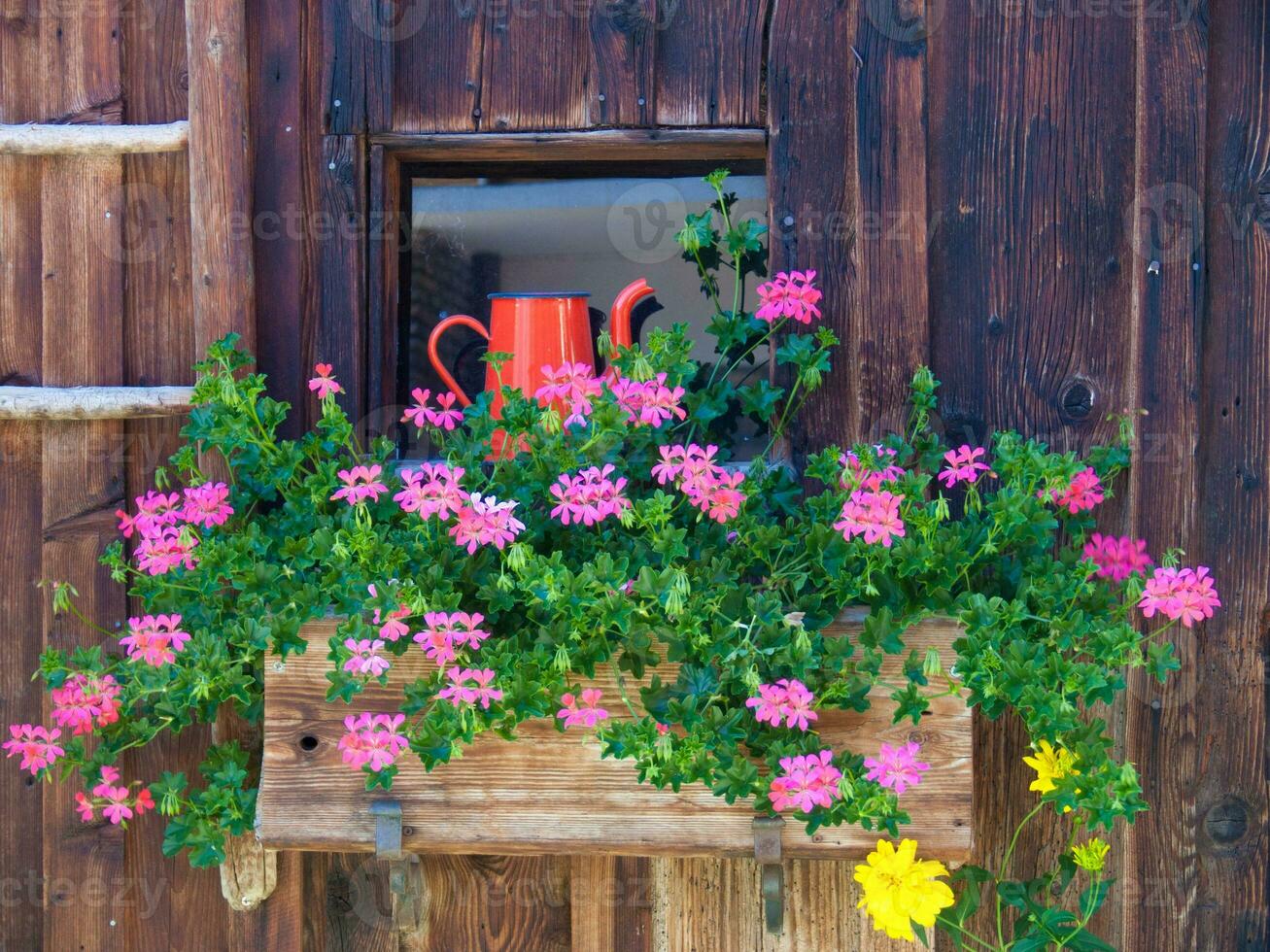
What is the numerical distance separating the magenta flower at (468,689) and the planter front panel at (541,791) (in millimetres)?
156

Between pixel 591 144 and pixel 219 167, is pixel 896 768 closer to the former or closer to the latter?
pixel 591 144

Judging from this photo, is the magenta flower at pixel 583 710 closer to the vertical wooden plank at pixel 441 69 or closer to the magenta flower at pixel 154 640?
the magenta flower at pixel 154 640

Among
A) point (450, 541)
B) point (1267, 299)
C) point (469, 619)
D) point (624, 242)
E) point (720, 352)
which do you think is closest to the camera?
point (469, 619)

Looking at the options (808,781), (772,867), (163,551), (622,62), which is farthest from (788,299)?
(163,551)

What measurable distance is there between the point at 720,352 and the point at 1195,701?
918mm

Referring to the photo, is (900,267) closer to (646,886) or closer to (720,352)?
(720,352)

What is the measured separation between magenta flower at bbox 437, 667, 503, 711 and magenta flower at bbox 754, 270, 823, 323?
2.21 ft

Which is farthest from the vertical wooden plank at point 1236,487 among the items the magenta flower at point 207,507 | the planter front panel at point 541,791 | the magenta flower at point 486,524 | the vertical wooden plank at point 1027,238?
the magenta flower at point 207,507

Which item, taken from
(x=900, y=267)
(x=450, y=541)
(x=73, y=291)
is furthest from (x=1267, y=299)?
(x=73, y=291)

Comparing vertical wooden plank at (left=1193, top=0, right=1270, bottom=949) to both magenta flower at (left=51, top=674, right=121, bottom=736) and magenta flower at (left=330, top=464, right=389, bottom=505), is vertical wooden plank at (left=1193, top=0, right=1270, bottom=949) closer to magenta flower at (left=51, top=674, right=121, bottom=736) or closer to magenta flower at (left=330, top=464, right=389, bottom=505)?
magenta flower at (left=330, top=464, right=389, bottom=505)

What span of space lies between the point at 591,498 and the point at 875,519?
0.36 meters

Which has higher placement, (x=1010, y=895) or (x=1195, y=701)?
(x=1195, y=701)

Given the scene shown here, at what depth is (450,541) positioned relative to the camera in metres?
1.62

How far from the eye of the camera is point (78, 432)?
6.35 feet
